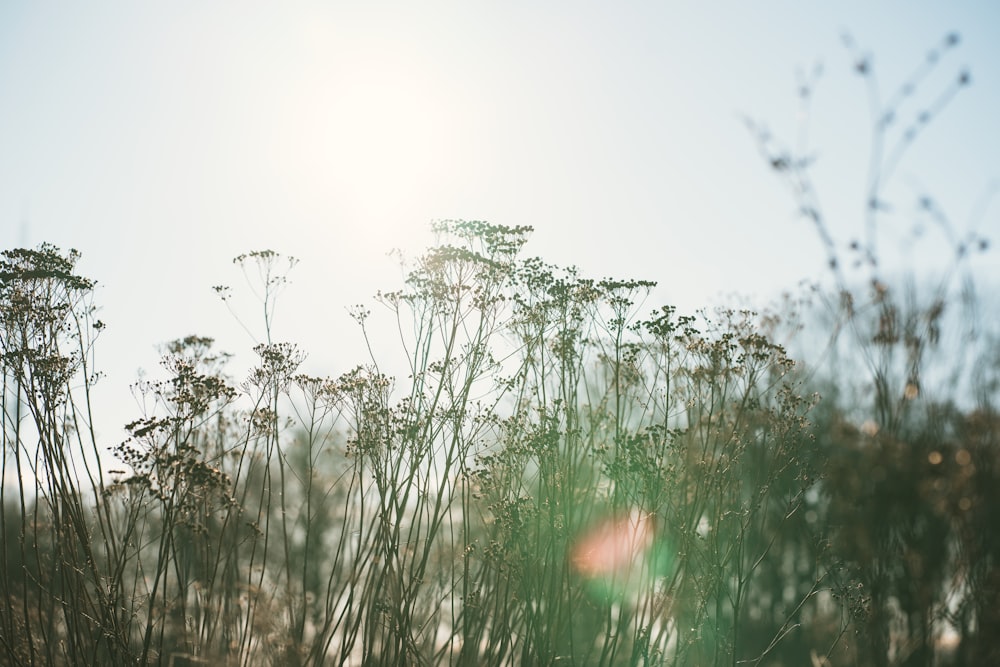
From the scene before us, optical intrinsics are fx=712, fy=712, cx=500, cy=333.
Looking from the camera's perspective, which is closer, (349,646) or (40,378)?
(40,378)

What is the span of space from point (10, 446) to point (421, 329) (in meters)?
4.04

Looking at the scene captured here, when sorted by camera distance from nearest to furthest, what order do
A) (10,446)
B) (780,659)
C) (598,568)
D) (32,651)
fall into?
(32,651), (10,446), (598,568), (780,659)

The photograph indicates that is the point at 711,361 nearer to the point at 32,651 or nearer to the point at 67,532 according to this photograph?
the point at 67,532

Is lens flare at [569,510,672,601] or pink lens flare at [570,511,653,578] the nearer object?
lens flare at [569,510,672,601]

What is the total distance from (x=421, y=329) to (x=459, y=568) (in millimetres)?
4529

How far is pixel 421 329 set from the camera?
7668mm

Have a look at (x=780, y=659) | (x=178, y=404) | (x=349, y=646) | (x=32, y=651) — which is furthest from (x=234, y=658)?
(x=780, y=659)

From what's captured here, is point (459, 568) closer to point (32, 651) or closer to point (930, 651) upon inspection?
point (32, 651)

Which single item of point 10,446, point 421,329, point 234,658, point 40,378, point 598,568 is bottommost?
point 234,658

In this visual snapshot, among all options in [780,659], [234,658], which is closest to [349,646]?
[234,658]

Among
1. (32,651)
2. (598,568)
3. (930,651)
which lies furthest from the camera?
(598,568)

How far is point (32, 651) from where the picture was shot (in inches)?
240

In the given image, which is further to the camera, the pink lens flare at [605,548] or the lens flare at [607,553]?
the pink lens flare at [605,548]

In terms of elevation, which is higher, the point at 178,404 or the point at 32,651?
the point at 178,404
